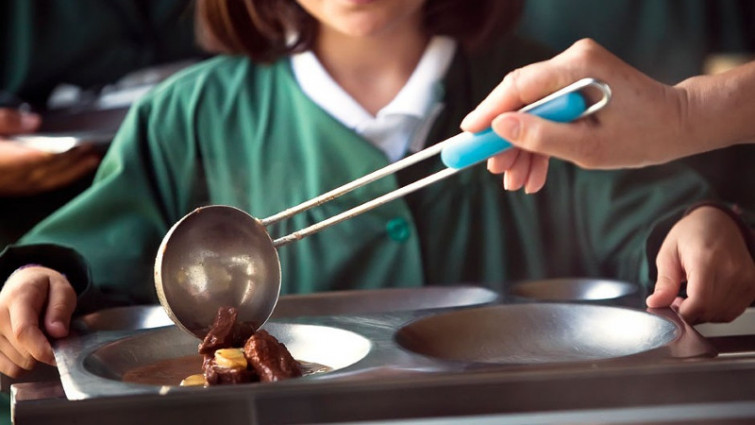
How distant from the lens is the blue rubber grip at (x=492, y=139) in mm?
1150

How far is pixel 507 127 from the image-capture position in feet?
3.72

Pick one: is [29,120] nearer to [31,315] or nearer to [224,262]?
[31,315]

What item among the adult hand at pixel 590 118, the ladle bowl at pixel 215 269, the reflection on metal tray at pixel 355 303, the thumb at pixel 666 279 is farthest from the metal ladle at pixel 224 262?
the thumb at pixel 666 279

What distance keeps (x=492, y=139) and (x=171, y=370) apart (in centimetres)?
48

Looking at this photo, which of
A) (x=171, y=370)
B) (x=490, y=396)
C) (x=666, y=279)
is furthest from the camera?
(x=666, y=279)

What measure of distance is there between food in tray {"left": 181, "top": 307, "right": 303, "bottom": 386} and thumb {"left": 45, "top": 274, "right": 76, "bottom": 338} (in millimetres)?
257

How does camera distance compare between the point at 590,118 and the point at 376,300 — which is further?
the point at 376,300

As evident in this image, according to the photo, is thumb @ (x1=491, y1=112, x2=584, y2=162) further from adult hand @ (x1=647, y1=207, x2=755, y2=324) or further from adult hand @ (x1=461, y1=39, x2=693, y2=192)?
adult hand @ (x1=647, y1=207, x2=755, y2=324)

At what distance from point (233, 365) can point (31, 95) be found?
701 millimetres

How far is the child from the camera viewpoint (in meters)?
1.63

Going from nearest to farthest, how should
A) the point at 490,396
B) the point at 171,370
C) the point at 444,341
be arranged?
1. the point at 490,396
2. the point at 171,370
3. the point at 444,341

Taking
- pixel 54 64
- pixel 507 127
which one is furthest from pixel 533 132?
pixel 54 64

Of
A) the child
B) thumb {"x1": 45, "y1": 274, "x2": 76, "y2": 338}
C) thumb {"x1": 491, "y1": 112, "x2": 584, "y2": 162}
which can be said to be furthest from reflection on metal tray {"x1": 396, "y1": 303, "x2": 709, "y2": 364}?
thumb {"x1": 45, "y1": 274, "x2": 76, "y2": 338}

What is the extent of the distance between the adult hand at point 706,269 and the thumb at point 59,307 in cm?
78
